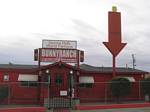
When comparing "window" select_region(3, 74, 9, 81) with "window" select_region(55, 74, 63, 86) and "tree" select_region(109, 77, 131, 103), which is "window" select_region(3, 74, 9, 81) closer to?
"window" select_region(55, 74, 63, 86)

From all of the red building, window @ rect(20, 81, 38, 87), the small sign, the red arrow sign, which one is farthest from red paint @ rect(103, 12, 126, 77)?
window @ rect(20, 81, 38, 87)

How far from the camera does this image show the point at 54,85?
3428cm

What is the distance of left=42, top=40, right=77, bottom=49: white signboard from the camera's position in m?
36.2

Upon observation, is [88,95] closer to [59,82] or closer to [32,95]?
[59,82]

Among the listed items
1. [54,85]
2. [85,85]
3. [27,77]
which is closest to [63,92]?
[54,85]

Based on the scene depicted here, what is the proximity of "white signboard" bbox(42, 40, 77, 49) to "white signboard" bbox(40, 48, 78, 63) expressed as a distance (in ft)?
1.62

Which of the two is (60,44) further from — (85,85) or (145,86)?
(145,86)

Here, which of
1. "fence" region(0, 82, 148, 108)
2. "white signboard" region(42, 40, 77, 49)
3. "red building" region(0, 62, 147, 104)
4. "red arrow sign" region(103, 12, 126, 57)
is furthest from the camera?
"white signboard" region(42, 40, 77, 49)

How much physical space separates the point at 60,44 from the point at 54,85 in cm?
455

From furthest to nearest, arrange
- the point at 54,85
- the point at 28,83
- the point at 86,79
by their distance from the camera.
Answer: the point at 86,79
the point at 54,85
the point at 28,83

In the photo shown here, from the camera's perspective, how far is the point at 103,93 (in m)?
36.2

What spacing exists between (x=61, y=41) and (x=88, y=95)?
236 inches

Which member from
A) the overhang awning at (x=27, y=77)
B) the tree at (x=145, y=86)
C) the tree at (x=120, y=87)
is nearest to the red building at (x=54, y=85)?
the overhang awning at (x=27, y=77)

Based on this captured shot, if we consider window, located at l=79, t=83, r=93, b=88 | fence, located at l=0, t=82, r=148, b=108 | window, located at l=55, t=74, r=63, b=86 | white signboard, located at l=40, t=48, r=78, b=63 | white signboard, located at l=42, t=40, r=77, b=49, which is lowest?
fence, located at l=0, t=82, r=148, b=108
